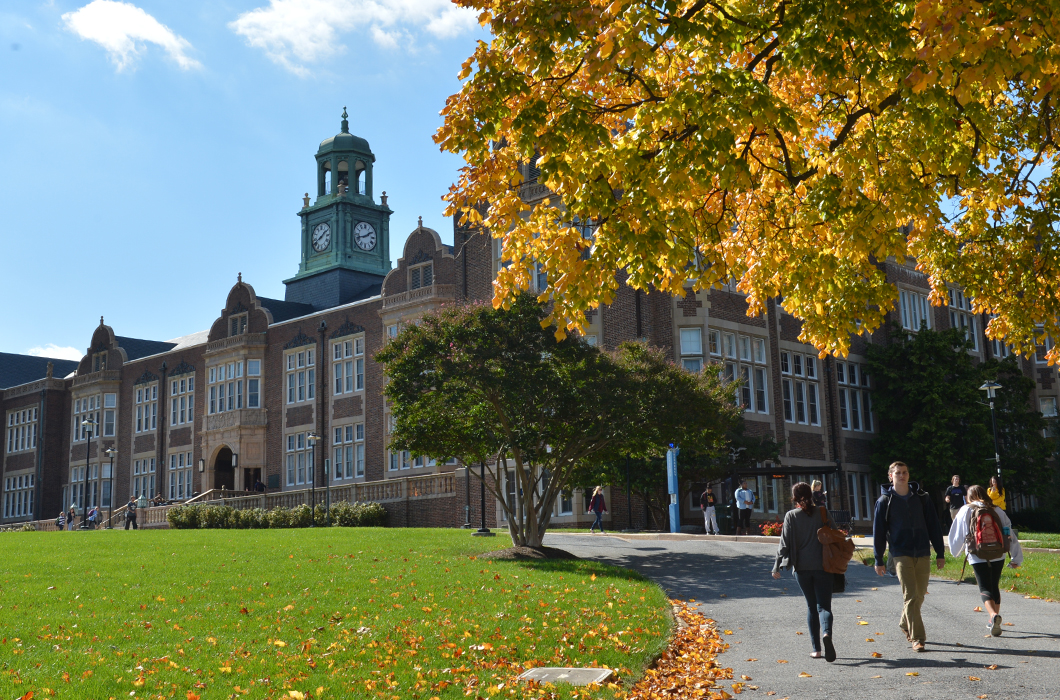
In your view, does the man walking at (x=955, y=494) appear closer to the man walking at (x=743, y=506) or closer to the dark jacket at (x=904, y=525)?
the man walking at (x=743, y=506)

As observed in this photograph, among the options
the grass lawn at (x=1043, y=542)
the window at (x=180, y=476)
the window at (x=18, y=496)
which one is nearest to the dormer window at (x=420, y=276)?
the window at (x=180, y=476)

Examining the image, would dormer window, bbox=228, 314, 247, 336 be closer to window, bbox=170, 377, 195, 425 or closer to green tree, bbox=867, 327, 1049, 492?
window, bbox=170, 377, 195, 425

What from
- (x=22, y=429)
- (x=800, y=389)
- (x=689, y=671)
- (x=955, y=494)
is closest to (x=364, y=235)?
(x=22, y=429)

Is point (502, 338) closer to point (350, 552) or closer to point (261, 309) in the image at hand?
point (350, 552)

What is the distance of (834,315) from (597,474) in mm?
18496

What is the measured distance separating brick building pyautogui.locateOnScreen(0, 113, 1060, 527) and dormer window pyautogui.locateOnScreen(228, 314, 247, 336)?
0.13 meters

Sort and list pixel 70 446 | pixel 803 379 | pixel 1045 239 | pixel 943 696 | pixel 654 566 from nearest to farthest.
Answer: pixel 943 696 < pixel 1045 239 < pixel 654 566 < pixel 803 379 < pixel 70 446

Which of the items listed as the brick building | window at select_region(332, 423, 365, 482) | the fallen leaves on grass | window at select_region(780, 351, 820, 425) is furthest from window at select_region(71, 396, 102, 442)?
the fallen leaves on grass

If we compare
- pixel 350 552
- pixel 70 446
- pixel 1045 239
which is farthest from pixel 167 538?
pixel 70 446

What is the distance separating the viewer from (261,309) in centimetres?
5138

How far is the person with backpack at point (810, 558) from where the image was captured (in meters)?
9.45

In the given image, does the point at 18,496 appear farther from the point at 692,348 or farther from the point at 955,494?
the point at 955,494

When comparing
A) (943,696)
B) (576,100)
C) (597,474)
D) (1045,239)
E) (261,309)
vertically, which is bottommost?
(943,696)

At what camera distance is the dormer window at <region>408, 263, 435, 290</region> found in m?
43.0
